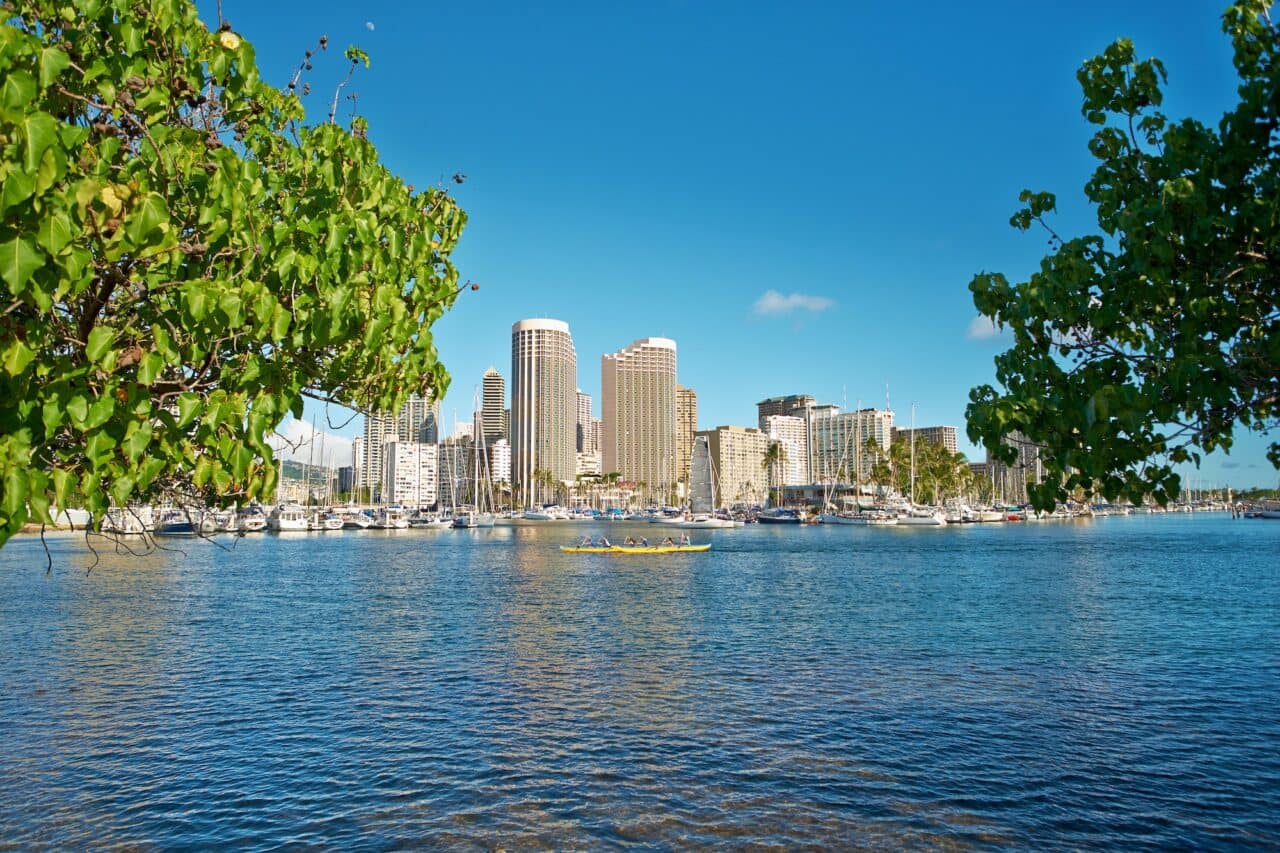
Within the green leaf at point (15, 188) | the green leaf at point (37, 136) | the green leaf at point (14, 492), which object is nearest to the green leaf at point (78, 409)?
the green leaf at point (14, 492)

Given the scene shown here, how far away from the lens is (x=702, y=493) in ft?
535

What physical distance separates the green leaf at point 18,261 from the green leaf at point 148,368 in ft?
4.37

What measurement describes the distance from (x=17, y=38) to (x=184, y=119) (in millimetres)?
3455

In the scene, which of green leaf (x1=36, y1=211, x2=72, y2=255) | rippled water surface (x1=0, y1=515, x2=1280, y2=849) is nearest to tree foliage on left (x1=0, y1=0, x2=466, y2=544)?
green leaf (x1=36, y1=211, x2=72, y2=255)

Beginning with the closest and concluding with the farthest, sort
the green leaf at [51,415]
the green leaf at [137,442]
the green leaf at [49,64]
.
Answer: the green leaf at [49,64], the green leaf at [51,415], the green leaf at [137,442]

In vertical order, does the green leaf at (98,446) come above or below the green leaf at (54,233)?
below

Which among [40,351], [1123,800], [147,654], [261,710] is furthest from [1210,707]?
[147,654]

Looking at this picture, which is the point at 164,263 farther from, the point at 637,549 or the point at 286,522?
the point at 286,522

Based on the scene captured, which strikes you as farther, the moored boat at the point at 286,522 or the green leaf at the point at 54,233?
the moored boat at the point at 286,522

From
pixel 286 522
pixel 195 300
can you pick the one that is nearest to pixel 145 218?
pixel 195 300

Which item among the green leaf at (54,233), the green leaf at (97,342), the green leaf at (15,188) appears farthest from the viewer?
the green leaf at (97,342)

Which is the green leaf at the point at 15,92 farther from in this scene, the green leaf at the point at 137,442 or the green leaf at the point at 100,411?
the green leaf at the point at 137,442

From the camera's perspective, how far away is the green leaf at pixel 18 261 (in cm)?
565

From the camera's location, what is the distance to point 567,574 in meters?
69.1
